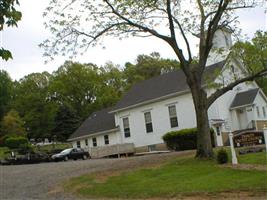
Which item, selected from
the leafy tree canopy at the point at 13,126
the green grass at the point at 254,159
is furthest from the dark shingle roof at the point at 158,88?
the leafy tree canopy at the point at 13,126

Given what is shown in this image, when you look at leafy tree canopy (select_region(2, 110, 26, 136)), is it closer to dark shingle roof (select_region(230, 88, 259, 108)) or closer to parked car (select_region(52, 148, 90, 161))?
→ parked car (select_region(52, 148, 90, 161))

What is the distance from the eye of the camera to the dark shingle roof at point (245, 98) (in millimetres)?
41278

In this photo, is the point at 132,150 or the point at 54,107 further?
the point at 54,107

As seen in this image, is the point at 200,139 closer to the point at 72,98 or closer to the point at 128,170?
the point at 128,170

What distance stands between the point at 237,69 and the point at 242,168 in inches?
982

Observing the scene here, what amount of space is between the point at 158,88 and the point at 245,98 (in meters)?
9.17

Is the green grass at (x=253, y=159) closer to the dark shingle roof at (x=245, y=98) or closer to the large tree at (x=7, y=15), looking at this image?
the large tree at (x=7, y=15)

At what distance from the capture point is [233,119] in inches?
1656

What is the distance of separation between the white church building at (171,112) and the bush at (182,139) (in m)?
2.02

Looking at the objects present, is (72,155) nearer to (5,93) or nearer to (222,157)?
(222,157)

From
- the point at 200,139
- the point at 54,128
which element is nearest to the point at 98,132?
the point at 54,128

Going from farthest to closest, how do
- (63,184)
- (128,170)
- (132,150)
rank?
1. (132,150)
2. (128,170)
3. (63,184)

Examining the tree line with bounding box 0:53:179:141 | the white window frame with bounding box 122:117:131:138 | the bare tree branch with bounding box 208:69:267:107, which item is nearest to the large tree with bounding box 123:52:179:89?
the tree line with bounding box 0:53:179:141

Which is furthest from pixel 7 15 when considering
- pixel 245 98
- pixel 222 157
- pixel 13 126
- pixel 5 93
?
pixel 5 93
